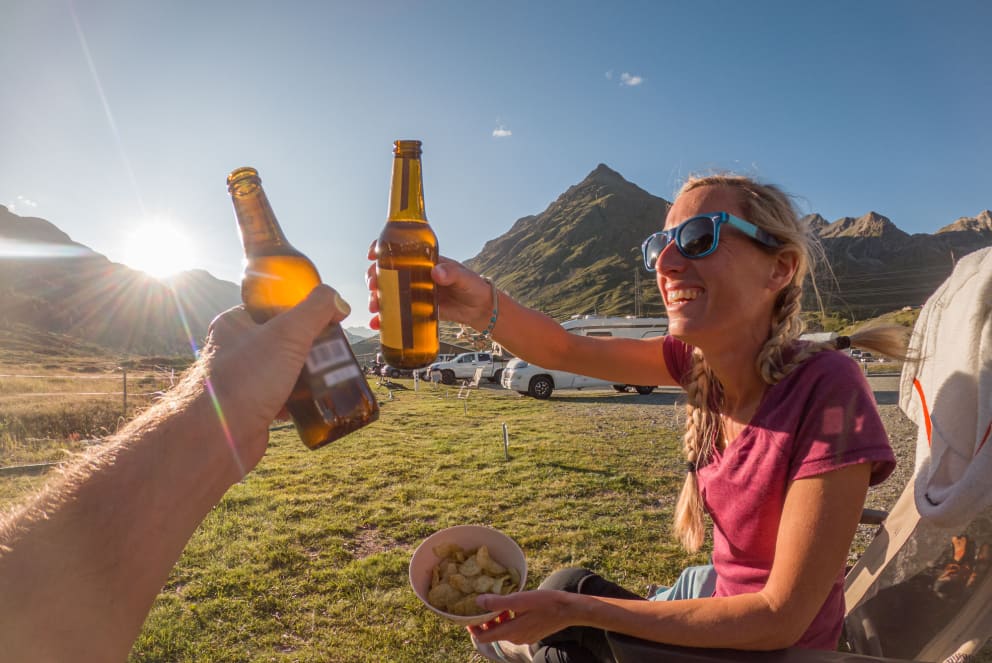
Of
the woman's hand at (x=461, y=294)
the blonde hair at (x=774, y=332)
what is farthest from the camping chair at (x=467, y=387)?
the blonde hair at (x=774, y=332)

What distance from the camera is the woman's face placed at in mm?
1862

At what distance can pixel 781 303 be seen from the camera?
6.47 ft

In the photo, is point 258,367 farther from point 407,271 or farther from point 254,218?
point 254,218

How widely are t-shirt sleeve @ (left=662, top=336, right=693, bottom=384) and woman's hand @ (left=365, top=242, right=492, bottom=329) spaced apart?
37.9 inches

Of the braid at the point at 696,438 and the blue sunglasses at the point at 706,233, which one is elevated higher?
the blue sunglasses at the point at 706,233

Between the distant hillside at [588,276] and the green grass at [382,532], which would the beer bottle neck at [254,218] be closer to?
the green grass at [382,532]

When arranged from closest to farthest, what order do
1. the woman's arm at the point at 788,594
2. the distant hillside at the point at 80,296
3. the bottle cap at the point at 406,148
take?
the woman's arm at the point at 788,594 < the bottle cap at the point at 406,148 < the distant hillside at the point at 80,296

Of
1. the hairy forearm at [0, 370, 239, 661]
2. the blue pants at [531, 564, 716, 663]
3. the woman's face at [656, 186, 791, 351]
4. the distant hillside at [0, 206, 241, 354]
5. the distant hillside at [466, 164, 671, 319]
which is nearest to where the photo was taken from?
the hairy forearm at [0, 370, 239, 661]

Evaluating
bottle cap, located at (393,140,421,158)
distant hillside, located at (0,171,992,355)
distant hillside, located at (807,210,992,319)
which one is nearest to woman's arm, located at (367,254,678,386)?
bottle cap, located at (393,140,421,158)

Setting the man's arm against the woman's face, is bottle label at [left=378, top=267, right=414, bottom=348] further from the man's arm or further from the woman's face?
the woman's face

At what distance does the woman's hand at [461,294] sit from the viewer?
230 cm

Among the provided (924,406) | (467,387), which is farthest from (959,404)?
(467,387)

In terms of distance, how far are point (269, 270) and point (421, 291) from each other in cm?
70

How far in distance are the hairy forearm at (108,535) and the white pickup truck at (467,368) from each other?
1128 inches
